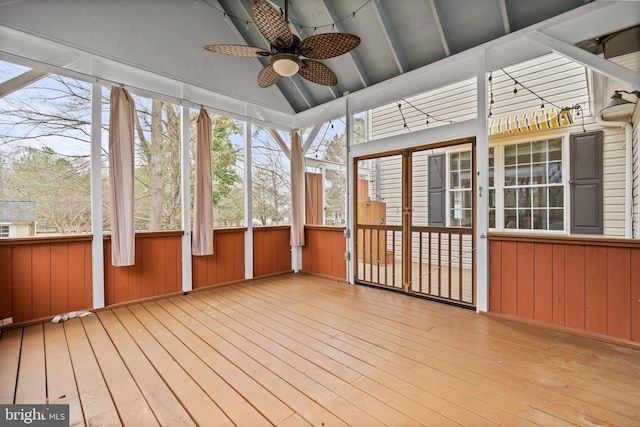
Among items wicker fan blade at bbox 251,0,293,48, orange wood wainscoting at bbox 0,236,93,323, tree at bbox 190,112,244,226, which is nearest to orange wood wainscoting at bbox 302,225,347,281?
tree at bbox 190,112,244,226

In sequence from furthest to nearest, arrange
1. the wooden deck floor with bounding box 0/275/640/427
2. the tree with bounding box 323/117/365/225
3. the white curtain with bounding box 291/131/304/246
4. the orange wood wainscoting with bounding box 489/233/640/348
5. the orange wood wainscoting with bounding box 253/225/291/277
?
1. the tree with bounding box 323/117/365/225
2. the white curtain with bounding box 291/131/304/246
3. the orange wood wainscoting with bounding box 253/225/291/277
4. the orange wood wainscoting with bounding box 489/233/640/348
5. the wooden deck floor with bounding box 0/275/640/427

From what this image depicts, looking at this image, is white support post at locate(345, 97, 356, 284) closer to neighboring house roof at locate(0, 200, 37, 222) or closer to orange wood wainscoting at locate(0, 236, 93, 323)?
orange wood wainscoting at locate(0, 236, 93, 323)

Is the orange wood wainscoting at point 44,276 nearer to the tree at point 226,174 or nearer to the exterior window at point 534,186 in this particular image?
the tree at point 226,174

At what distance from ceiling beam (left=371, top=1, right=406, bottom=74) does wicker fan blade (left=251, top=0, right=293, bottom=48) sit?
1.77m

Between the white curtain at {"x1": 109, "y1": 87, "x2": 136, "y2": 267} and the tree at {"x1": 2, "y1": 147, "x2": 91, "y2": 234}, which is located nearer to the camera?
the tree at {"x1": 2, "y1": 147, "x2": 91, "y2": 234}

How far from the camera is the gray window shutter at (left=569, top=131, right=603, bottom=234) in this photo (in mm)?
3639

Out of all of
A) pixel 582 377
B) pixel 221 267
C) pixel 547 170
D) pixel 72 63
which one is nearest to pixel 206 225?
pixel 221 267

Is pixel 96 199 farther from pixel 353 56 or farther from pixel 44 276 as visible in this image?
pixel 353 56

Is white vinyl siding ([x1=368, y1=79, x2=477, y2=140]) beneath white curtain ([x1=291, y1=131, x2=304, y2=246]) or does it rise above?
above

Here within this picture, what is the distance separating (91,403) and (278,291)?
2.69 meters

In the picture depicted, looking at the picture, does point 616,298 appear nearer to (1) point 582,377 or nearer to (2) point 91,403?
(1) point 582,377

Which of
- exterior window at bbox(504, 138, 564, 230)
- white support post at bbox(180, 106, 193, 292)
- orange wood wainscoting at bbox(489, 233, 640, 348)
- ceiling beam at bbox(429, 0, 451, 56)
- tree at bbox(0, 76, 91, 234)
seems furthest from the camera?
white support post at bbox(180, 106, 193, 292)

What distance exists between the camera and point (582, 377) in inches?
81.4

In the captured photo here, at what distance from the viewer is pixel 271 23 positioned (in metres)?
2.30
